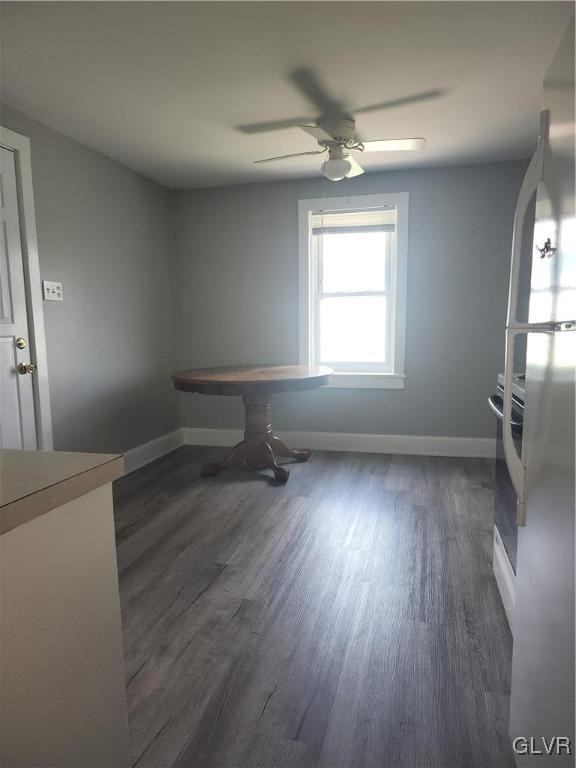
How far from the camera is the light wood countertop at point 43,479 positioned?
74cm

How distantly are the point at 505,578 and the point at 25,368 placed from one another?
2562mm

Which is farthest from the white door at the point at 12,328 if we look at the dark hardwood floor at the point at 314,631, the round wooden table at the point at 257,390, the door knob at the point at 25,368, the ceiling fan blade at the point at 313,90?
the ceiling fan blade at the point at 313,90

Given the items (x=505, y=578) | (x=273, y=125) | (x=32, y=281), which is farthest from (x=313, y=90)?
(x=505, y=578)

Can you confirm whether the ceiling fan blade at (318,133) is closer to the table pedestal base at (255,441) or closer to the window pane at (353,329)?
the window pane at (353,329)

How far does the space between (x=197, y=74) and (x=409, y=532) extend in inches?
97.8

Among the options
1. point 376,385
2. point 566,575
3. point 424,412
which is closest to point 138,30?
point 566,575

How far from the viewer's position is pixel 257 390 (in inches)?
119

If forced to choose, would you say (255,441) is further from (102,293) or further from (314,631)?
(314,631)

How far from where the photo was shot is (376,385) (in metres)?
3.89

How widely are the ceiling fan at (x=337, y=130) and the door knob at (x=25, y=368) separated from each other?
6.05 ft

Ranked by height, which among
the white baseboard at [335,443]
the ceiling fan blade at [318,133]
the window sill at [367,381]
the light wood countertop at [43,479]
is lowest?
the white baseboard at [335,443]

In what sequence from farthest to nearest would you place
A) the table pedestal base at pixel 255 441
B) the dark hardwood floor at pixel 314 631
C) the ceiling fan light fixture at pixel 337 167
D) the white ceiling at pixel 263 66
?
the table pedestal base at pixel 255 441 < the ceiling fan light fixture at pixel 337 167 < the white ceiling at pixel 263 66 < the dark hardwood floor at pixel 314 631

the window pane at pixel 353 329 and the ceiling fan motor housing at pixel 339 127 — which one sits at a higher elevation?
the ceiling fan motor housing at pixel 339 127

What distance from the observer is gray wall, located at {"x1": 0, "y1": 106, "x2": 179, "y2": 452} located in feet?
9.12
